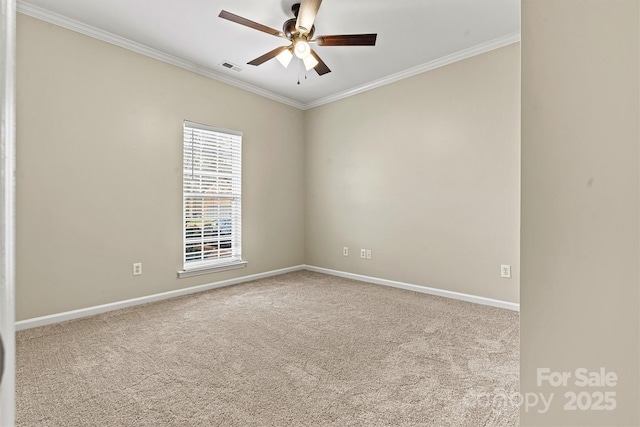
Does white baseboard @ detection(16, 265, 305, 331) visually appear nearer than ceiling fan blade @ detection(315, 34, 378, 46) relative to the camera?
No

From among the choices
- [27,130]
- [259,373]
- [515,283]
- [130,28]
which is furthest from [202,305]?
[515,283]

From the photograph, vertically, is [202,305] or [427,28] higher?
[427,28]

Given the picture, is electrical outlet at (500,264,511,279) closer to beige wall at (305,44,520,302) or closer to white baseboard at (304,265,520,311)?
beige wall at (305,44,520,302)

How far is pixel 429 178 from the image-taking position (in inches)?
144

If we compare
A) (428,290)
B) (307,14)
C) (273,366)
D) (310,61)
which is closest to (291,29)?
(310,61)

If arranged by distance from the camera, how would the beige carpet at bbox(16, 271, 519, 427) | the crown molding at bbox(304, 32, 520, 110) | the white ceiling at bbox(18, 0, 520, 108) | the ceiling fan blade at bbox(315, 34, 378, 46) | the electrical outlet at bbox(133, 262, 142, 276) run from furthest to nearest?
the electrical outlet at bbox(133, 262, 142, 276)
the crown molding at bbox(304, 32, 520, 110)
the white ceiling at bbox(18, 0, 520, 108)
the ceiling fan blade at bbox(315, 34, 378, 46)
the beige carpet at bbox(16, 271, 519, 427)

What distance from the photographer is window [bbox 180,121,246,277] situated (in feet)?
12.1

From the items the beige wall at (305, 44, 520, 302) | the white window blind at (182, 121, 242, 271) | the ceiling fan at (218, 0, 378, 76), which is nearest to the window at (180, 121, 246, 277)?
the white window blind at (182, 121, 242, 271)

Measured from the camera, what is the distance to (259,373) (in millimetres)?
1919

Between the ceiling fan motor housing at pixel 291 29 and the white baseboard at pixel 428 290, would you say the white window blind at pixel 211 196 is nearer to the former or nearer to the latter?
the white baseboard at pixel 428 290

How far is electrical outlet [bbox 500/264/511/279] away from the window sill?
3029 millimetres

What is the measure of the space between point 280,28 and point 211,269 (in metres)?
2.76

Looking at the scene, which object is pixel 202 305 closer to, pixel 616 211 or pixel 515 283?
pixel 515 283

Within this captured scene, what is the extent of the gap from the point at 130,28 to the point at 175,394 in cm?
312
